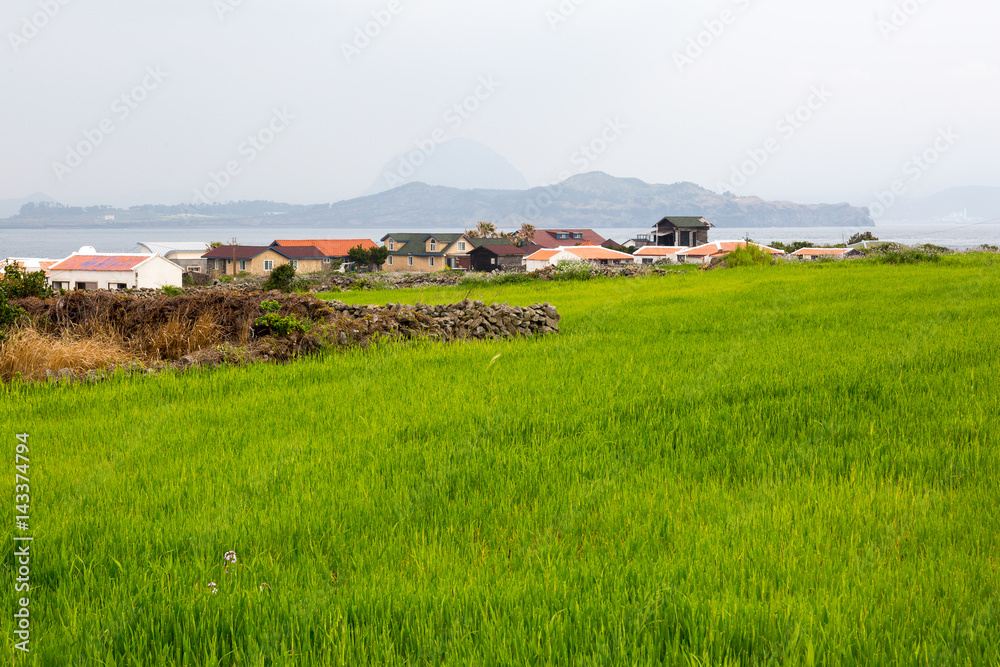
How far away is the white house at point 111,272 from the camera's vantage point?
62.8m

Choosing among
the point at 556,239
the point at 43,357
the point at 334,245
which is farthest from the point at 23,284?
the point at 556,239

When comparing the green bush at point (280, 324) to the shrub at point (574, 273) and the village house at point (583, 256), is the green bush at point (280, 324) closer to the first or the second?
the shrub at point (574, 273)

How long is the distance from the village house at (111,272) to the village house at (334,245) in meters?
29.1

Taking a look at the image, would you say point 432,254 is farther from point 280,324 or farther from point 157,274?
point 280,324

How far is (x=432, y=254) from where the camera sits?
330 feet

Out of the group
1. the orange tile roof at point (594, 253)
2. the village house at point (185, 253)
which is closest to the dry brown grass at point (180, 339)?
the orange tile roof at point (594, 253)

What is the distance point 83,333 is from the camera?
14.5 metres

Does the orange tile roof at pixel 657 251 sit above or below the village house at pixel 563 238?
below

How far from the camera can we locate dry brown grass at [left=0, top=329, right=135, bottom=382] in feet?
35.5

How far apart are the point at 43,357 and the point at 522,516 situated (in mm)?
10376

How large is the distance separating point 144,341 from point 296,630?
12823 mm

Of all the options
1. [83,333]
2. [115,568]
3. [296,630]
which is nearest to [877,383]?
[296,630]

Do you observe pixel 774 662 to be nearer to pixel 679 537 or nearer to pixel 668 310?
pixel 679 537

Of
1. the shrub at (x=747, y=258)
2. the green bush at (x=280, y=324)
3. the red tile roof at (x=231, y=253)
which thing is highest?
the red tile roof at (x=231, y=253)
